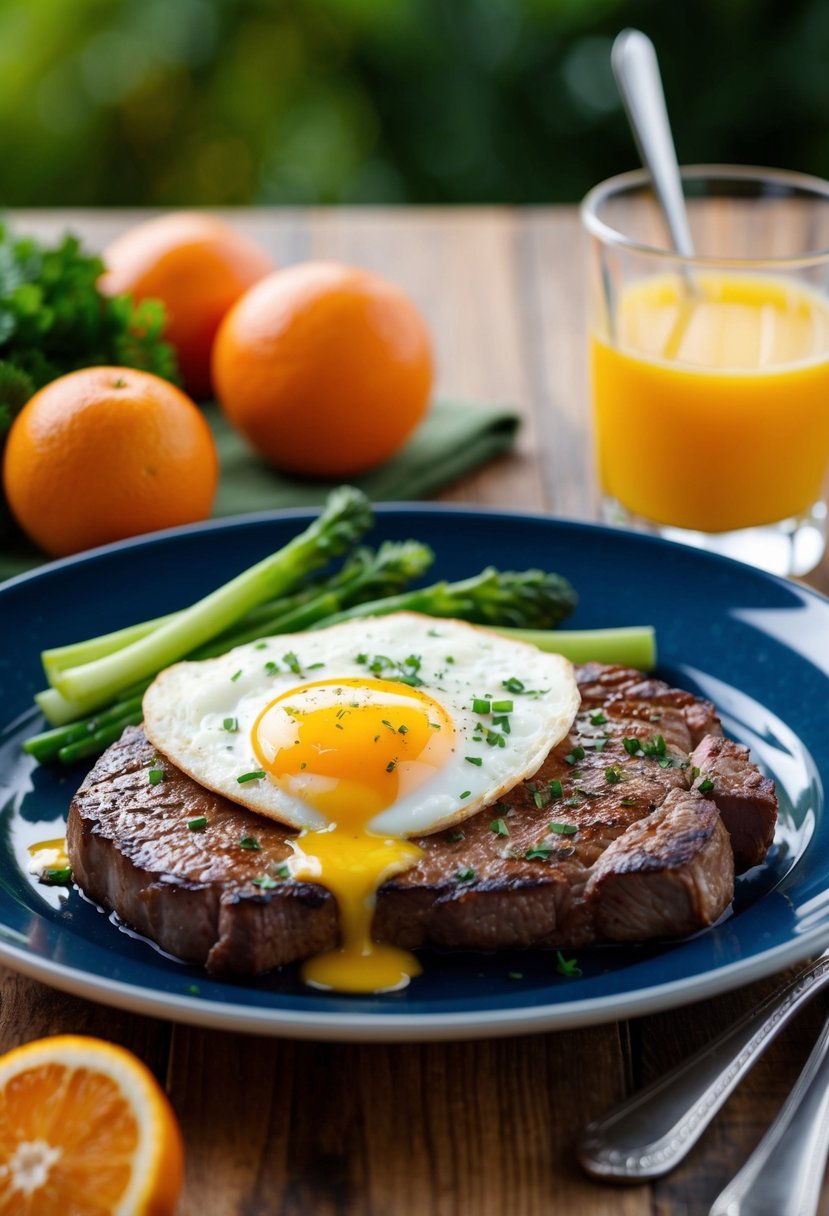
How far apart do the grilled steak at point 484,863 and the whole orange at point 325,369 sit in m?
2.11

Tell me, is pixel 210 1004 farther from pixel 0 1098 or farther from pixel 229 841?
pixel 229 841

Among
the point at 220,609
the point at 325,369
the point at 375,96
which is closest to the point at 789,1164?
the point at 220,609

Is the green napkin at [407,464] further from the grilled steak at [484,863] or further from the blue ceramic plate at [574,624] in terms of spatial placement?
the grilled steak at [484,863]

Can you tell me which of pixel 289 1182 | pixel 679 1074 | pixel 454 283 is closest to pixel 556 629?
pixel 679 1074

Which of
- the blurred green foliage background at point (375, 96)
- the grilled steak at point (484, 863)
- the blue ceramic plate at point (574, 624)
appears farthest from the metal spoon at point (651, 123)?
the blurred green foliage background at point (375, 96)

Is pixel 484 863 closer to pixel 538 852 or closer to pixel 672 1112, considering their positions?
pixel 538 852

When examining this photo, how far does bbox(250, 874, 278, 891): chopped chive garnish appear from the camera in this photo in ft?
9.07

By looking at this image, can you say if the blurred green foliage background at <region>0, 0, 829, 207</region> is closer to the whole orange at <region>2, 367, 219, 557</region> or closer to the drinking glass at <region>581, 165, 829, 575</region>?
the drinking glass at <region>581, 165, 829, 575</region>

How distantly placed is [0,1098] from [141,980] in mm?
366

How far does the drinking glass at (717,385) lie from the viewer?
449 cm

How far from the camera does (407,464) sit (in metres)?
5.31

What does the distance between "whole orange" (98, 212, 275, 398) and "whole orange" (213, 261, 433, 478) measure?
46 centimetres

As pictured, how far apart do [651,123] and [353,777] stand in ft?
9.36

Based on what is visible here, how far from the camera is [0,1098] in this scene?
7.50 ft
